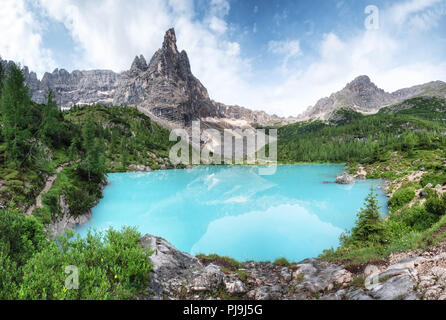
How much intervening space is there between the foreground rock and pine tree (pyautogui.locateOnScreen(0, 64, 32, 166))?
95.5 ft

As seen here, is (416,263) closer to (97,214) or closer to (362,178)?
(97,214)

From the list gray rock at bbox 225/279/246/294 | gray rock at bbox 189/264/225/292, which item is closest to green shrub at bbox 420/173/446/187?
gray rock at bbox 225/279/246/294

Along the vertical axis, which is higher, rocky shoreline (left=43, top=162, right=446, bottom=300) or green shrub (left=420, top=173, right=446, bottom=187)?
green shrub (left=420, top=173, right=446, bottom=187)

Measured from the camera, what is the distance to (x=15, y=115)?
91.0 ft

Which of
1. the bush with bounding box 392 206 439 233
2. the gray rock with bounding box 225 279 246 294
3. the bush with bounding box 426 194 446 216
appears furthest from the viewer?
the bush with bounding box 426 194 446 216

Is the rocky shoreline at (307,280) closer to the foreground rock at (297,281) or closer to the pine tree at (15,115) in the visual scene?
the foreground rock at (297,281)

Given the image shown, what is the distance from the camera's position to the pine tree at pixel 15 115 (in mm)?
26984

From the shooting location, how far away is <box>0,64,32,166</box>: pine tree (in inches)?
1062

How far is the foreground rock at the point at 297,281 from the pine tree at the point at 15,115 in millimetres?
29118

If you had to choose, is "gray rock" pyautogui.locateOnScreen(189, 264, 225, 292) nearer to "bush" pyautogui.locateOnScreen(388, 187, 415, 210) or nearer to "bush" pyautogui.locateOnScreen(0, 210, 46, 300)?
"bush" pyautogui.locateOnScreen(0, 210, 46, 300)

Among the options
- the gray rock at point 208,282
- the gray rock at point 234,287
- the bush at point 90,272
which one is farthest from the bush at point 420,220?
the bush at point 90,272
